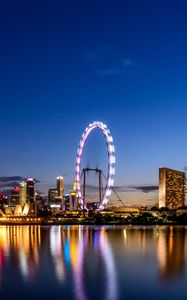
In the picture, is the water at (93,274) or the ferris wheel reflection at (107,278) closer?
the ferris wheel reflection at (107,278)

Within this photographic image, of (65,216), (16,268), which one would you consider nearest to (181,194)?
(65,216)

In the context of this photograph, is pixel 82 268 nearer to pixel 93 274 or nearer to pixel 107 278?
pixel 93 274

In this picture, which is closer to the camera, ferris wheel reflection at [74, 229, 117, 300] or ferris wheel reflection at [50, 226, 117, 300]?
ferris wheel reflection at [74, 229, 117, 300]

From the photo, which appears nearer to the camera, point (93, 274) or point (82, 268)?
point (93, 274)

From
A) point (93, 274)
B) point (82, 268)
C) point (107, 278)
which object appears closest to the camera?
point (107, 278)

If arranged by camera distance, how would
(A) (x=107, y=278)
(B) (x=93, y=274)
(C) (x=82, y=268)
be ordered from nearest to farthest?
(A) (x=107, y=278) → (B) (x=93, y=274) → (C) (x=82, y=268)

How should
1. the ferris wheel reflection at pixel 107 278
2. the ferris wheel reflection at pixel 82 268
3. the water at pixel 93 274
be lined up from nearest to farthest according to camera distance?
1. the ferris wheel reflection at pixel 107 278
2. the water at pixel 93 274
3. the ferris wheel reflection at pixel 82 268

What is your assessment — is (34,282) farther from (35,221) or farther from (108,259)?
(35,221)

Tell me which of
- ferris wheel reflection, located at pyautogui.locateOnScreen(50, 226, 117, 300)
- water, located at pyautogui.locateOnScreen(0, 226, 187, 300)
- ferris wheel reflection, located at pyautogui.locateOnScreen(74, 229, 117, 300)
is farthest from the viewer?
ferris wheel reflection, located at pyautogui.locateOnScreen(50, 226, 117, 300)

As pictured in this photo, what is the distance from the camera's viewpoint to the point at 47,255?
107 feet

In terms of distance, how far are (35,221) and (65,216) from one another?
452 inches

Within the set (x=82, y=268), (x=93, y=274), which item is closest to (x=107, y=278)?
(x=93, y=274)

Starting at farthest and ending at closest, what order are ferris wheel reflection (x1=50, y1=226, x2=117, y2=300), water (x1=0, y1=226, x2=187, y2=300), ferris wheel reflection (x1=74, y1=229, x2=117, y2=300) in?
ferris wheel reflection (x1=50, y1=226, x2=117, y2=300)
water (x1=0, y1=226, x2=187, y2=300)
ferris wheel reflection (x1=74, y1=229, x2=117, y2=300)

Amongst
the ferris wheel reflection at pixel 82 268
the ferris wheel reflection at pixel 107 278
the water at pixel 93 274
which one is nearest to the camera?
the ferris wheel reflection at pixel 107 278
